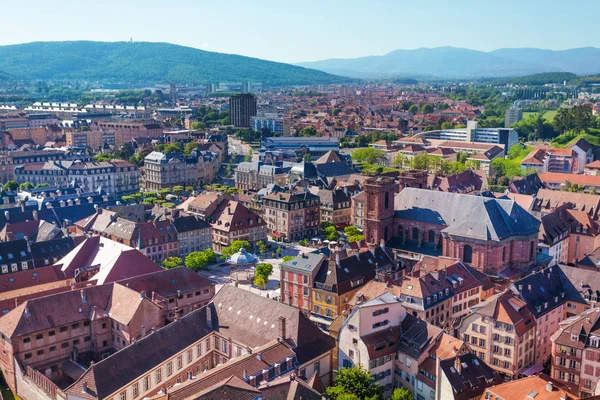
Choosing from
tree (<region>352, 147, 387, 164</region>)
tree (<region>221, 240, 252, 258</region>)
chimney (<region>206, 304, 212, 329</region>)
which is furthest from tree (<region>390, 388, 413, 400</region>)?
tree (<region>352, 147, 387, 164</region>)

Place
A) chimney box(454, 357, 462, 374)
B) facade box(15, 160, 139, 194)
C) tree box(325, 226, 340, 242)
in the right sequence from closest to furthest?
chimney box(454, 357, 462, 374), tree box(325, 226, 340, 242), facade box(15, 160, 139, 194)

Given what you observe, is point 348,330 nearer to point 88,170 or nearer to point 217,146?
point 88,170

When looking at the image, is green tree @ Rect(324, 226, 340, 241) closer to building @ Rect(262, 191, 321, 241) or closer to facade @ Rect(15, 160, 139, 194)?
building @ Rect(262, 191, 321, 241)

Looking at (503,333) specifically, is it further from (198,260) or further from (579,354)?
(198,260)

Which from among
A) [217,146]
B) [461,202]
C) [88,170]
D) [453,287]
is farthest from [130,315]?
[217,146]

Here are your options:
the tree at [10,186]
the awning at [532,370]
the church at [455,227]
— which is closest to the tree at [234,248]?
the church at [455,227]

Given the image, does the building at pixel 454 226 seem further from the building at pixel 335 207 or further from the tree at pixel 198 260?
the building at pixel 335 207

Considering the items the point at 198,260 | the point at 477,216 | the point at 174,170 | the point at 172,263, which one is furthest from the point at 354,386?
the point at 174,170
